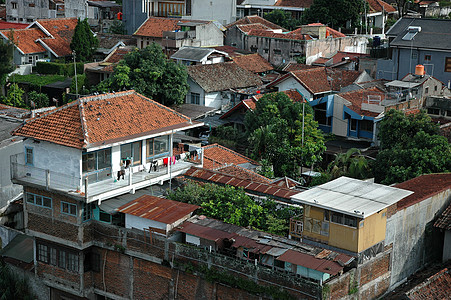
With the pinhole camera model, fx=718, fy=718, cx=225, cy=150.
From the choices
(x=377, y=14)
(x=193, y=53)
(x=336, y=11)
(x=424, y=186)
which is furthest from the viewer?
(x=377, y=14)

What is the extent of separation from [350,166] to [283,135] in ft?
17.0

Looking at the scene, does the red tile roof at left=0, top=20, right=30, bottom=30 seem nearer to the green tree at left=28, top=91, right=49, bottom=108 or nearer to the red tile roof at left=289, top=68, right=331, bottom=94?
the green tree at left=28, top=91, right=49, bottom=108

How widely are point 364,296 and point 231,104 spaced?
2810 cm

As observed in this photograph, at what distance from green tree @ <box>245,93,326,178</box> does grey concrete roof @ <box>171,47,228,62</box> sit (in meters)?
13.9

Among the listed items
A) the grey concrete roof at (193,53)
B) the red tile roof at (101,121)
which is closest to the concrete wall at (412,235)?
the red tile roof at (101,121)

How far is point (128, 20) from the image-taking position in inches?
2936

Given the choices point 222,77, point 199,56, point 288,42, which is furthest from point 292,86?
point 288,42

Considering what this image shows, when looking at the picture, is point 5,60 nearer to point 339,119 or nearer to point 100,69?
point 100,69

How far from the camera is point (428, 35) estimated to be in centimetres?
4919

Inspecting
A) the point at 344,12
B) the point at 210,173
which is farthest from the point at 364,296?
the point at 344,12

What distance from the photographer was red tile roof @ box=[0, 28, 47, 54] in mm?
61406

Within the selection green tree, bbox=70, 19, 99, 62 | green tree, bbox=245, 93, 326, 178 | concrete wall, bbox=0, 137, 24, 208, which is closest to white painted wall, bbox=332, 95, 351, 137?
green tree, bbox=245, 93, 326, 178

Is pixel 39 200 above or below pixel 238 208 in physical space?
below

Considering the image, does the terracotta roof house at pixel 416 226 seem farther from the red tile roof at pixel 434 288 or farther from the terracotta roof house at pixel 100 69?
A: the terracotta roof house at pixel 100 69
